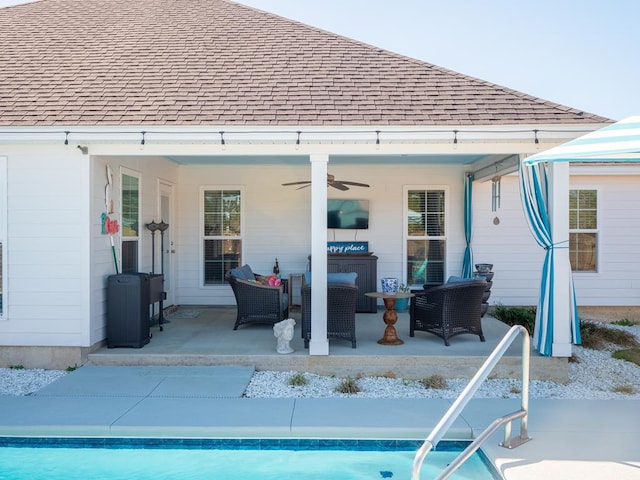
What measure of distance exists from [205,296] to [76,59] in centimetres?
493

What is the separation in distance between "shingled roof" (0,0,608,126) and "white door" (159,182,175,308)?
8.36 feet

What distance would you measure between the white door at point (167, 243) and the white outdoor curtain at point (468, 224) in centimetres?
566

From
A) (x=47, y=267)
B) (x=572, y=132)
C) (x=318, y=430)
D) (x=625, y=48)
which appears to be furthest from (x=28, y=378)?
(x=625, y=48)

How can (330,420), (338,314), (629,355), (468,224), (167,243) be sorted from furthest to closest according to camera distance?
(468,224) → (167,243) → (629,355) → (338,314) → (330,420)

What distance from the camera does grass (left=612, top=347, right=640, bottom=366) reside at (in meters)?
7.79

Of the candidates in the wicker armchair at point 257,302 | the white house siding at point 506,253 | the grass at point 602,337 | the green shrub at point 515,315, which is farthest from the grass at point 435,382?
the white house siding at point 506,253

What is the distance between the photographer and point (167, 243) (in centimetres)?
1045

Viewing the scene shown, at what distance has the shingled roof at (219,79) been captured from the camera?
6828mm

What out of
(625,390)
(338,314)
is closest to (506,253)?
(625,390)

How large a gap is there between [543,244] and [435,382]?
2206 mm

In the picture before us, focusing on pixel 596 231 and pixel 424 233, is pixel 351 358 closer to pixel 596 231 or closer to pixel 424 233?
pixel 424 233

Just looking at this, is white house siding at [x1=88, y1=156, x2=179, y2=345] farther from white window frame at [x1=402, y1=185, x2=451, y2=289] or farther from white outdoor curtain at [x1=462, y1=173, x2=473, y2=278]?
white outdoor curtain at [x1=462, y1=173, x2=473, y2=278]

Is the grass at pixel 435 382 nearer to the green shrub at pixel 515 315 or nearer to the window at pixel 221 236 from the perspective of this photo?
the green shrub at pixel 515 315

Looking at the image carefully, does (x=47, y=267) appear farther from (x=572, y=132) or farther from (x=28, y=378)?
(x=572, y=132)
